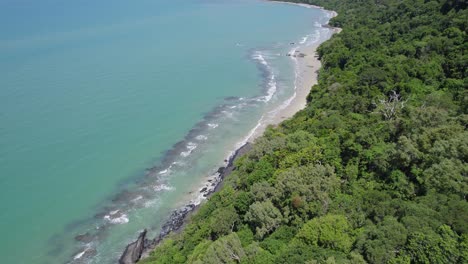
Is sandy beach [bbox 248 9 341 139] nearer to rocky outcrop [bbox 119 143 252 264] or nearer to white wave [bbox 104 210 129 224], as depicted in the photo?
rocky outcrop [bbox 119 143 252 264]

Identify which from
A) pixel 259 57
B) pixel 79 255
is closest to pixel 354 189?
pixel 79 255

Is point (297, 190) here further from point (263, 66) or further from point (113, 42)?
point (113, 42)

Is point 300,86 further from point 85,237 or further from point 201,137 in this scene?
point 85,237

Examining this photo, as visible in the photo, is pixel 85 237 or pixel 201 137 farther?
pixel 201 137

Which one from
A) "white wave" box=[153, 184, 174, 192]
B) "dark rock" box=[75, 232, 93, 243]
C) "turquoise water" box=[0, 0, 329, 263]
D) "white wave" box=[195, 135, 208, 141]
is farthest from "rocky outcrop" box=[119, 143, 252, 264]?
"white wave" box=[195, 135, 208, 141]

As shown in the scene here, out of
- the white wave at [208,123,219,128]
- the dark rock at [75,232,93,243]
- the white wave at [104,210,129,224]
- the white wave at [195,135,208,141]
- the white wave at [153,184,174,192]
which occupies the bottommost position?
the dark rock at [75,232,93,243]

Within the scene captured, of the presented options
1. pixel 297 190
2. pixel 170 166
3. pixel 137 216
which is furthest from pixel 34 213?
pixel 297 190

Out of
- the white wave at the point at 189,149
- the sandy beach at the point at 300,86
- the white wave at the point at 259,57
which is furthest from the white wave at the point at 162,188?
the white wave at the point at 259,57
